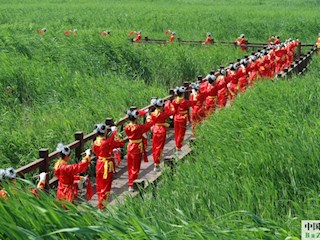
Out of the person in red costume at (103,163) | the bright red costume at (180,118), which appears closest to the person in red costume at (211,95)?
the bright red costume at (180,118)

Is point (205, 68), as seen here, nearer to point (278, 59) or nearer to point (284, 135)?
point (278, 59)

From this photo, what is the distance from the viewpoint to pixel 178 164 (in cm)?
739

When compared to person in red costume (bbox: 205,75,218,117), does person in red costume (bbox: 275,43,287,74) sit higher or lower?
lower

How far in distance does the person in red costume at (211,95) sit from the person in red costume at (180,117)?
45.6 inches

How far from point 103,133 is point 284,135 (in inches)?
88.6

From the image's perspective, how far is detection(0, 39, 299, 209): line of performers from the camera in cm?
689

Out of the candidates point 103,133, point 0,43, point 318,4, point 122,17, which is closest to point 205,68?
point 0,43

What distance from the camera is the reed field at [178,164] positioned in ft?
12.7

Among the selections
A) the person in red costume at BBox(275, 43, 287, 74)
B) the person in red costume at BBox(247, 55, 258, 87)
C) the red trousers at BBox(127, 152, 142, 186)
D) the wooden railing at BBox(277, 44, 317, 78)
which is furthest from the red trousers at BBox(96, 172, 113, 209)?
the person in red costume at BBox(275, 43, 287, 74)

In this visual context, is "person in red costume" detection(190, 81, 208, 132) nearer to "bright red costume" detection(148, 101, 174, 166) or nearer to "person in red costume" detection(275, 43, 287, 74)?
"bright red costume" detection(148, 101, 174, 166)

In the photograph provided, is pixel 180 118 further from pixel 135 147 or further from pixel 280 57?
pixel 280 57

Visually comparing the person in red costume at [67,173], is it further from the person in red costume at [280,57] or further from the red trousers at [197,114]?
the person in red costume at [280,57]

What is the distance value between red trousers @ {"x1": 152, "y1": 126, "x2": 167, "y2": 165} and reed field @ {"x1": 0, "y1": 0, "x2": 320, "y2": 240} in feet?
2.24

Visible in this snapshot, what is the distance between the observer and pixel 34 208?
11.5ft
